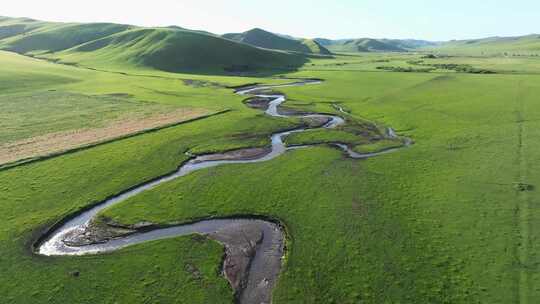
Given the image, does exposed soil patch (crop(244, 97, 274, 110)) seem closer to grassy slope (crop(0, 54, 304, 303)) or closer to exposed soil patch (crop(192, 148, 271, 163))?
grassy slope (crop(0, 54, 304, 303))

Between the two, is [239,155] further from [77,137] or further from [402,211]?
[77,137]

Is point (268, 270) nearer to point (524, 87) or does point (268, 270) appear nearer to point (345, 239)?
point (345, 239)

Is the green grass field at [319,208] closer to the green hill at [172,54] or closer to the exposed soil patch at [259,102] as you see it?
the exposed soil patch at [259,102]

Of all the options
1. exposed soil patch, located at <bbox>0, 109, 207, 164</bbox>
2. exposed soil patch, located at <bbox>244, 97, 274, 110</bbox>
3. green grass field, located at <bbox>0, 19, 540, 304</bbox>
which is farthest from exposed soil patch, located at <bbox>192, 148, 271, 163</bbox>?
exposed soil patch, located at <bbox>244, 97, 274, 110</bbox>

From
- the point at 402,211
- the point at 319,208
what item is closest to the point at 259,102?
the point at 319,208

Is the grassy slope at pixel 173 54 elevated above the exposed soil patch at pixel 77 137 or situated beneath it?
elevated above

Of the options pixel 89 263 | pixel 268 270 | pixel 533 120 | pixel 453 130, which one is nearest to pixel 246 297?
pixel 268 270

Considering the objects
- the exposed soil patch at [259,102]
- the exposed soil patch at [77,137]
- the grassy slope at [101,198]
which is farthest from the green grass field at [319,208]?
the exposed soil patch at [259,102]
